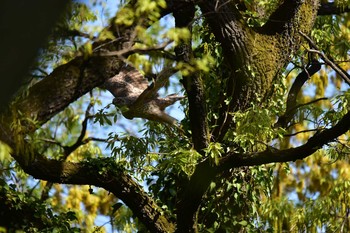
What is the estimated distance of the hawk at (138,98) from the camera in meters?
6.98

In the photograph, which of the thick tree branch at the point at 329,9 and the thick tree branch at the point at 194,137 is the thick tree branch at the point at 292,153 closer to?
the thick tree branch at the point at 194,137

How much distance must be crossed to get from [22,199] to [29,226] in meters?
0.20

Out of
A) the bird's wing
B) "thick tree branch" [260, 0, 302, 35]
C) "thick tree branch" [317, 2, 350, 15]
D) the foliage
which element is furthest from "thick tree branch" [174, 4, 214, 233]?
"thick tree branch" [317, 2, 350, 15]

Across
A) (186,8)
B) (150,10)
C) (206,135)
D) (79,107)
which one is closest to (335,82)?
(79,107)

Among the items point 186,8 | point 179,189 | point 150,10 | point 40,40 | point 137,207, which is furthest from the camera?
point 179,189

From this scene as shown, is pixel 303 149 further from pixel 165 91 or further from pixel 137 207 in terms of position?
pixel 165 91

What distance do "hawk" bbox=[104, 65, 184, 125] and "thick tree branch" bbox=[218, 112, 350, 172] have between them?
116cm

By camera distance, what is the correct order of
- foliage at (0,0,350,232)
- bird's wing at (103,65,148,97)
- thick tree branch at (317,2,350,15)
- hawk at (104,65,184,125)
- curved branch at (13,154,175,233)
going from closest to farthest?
foliage at (0,0,350,232) < curved branch at (13,154,175,233) < hawk at (104,65,184,125) < bird's wing at (103,65,148,97) < thick tree branch at (317,2,350,15)

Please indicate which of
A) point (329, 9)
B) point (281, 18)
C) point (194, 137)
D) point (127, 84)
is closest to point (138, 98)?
point (127, 84)

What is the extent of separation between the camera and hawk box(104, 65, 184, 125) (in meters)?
6.98

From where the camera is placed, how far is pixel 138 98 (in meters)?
7.06

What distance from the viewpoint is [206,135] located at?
6008 mm

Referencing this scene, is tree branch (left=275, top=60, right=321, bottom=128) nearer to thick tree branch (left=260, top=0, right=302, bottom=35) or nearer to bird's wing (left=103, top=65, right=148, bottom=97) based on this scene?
thick tree branch (left=260, top=0, right=302, bottom=35)

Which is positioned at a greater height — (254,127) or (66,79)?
(254,127)
